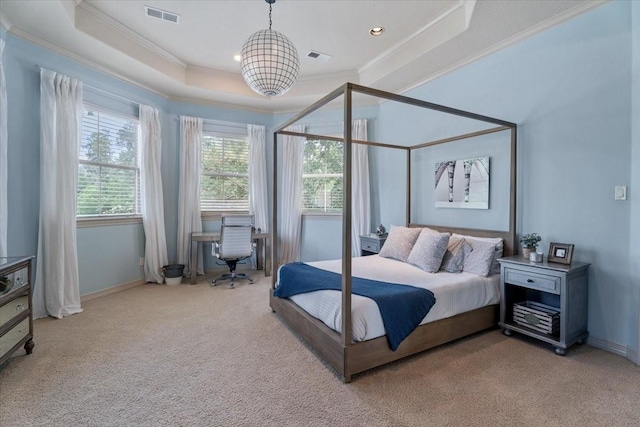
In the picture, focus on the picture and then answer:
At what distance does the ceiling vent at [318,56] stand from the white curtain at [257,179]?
1.68 m

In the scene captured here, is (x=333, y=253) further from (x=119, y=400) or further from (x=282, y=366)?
(x=119, y=400)

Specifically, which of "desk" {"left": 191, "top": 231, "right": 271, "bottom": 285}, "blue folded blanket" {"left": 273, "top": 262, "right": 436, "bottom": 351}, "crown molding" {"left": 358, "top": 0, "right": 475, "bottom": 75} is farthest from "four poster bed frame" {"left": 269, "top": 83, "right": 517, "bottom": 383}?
"desk" {"left": 191, "top": 231, "right": 271, "bottom": 285}

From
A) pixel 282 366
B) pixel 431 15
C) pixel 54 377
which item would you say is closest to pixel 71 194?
pixel 54 377

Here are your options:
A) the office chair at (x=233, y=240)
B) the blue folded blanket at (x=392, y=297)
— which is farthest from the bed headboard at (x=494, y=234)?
the office chair at (x=233, y=240)

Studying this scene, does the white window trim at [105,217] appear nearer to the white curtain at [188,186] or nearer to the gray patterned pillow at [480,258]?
the white curtain at [188,186]

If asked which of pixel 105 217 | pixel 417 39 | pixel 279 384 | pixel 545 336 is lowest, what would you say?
pixel 279 384

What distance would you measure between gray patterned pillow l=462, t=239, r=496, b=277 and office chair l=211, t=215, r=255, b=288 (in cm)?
282

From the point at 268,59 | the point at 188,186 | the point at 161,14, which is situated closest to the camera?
the point at 268,59

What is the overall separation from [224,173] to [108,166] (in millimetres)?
1639

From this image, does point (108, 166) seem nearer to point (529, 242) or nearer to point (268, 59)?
point (268, 59)

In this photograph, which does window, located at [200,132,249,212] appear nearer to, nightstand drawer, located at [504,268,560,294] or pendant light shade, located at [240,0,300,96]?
pendant light shade, located at [240,0,300,96]

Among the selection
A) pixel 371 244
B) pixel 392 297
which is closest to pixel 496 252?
pixel 392 297

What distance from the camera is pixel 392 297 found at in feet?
7.11

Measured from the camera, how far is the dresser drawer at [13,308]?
6.60ft
